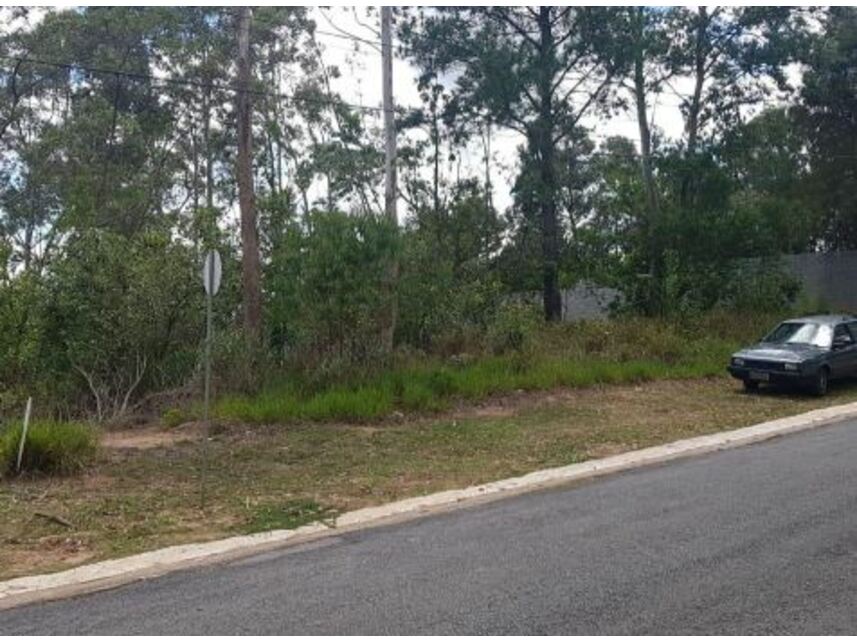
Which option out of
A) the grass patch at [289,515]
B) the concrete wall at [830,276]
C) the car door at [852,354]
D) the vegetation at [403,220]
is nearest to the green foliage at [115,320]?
the vegetation at [403,220]

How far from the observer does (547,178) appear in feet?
79.2

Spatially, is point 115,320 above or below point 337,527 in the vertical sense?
above

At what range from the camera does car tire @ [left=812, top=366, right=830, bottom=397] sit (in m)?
15.9

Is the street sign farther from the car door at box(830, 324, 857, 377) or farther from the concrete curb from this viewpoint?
the car door at box(830, 324, 857, 377)

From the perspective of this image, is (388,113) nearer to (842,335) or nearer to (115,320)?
(115,320)

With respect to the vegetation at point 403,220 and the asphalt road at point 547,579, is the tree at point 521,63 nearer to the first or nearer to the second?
the vegetation at point 403,220

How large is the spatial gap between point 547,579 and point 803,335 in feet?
43.4

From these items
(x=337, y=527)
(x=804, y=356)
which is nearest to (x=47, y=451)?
(x=337, y=527)

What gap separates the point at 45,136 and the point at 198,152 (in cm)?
697

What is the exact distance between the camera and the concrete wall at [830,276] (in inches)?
1198

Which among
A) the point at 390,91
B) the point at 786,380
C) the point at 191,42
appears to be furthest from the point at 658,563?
the point at 191,42

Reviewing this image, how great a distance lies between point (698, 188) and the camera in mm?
24766

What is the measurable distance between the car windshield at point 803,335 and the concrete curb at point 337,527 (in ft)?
16.4

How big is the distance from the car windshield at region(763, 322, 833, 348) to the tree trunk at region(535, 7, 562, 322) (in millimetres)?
7750
